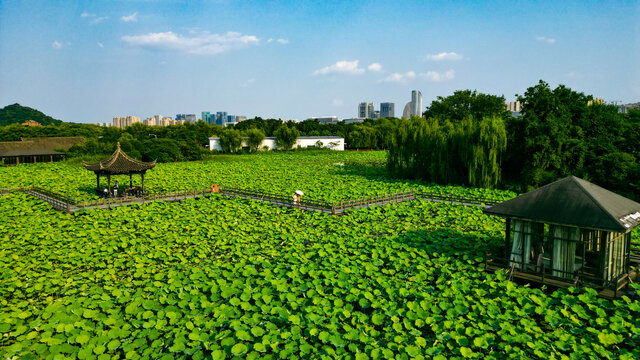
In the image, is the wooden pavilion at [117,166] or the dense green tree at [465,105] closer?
the wooden pavilion at [117,166]

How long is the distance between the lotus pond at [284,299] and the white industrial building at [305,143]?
3701cm

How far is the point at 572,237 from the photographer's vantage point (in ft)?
24.2

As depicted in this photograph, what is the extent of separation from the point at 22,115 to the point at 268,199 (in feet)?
391

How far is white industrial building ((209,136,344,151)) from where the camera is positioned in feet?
160

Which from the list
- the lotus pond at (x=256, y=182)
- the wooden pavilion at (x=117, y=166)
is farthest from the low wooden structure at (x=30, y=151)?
the wooden pavilion at (x=117, y=166)

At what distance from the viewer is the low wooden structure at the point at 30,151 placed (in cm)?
3328

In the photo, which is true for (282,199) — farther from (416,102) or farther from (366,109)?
(366,109)

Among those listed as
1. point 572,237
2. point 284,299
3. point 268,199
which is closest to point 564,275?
point 572,237

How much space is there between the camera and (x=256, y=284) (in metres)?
7.89

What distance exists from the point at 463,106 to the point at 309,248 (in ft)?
102

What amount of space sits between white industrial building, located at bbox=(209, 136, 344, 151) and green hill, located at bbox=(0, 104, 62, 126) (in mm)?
76248

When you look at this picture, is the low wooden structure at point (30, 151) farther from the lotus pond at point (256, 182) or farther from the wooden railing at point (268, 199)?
the wooden railing at point (268, 199)

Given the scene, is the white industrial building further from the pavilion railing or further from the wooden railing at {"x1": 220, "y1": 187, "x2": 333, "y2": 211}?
the pavilion railing

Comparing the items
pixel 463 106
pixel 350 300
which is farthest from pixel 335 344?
pixel 463 106
